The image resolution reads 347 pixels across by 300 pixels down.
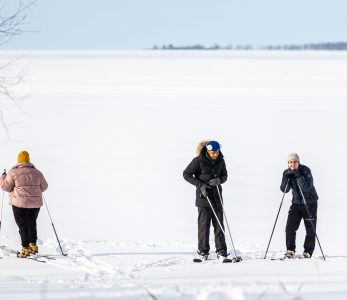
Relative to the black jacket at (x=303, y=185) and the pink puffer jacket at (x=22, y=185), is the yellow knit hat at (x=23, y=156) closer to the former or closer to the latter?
the pink puffer jacket at (x=22, y=185)

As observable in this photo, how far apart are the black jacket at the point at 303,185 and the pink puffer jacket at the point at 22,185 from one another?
281cm

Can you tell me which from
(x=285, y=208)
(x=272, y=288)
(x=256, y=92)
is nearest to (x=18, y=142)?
(x=285, y=208)

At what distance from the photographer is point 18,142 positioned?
22.5m

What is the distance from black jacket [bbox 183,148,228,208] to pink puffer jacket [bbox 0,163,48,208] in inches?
67.9

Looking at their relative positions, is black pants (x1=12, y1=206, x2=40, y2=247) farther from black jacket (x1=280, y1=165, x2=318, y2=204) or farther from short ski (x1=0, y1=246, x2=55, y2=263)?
black jacket (x1=280, y1=165, x2=318, y2=204)

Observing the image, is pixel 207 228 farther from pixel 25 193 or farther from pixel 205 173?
pixel 25 193

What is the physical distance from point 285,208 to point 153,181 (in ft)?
12.3

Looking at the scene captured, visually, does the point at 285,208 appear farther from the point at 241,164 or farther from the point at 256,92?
the point at 256,92

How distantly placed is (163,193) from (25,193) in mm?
6121

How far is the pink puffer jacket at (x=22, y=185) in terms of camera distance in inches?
348

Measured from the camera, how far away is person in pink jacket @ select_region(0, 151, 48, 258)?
29.0 feet

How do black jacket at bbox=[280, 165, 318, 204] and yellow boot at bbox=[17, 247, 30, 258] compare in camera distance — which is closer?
black jacket at bbox=[280, 165, 318, 204]

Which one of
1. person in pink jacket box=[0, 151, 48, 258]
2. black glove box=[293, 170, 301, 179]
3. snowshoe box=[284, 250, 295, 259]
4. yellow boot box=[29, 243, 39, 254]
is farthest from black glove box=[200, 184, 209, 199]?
yellow boot box=[29, 243, 39, 254]

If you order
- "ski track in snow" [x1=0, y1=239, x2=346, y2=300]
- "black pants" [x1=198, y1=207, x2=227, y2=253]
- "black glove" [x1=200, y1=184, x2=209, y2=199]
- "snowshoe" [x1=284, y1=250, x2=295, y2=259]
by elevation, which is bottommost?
"ski track in snow" [x1=0, y1=239, x2=346, y2=300]
